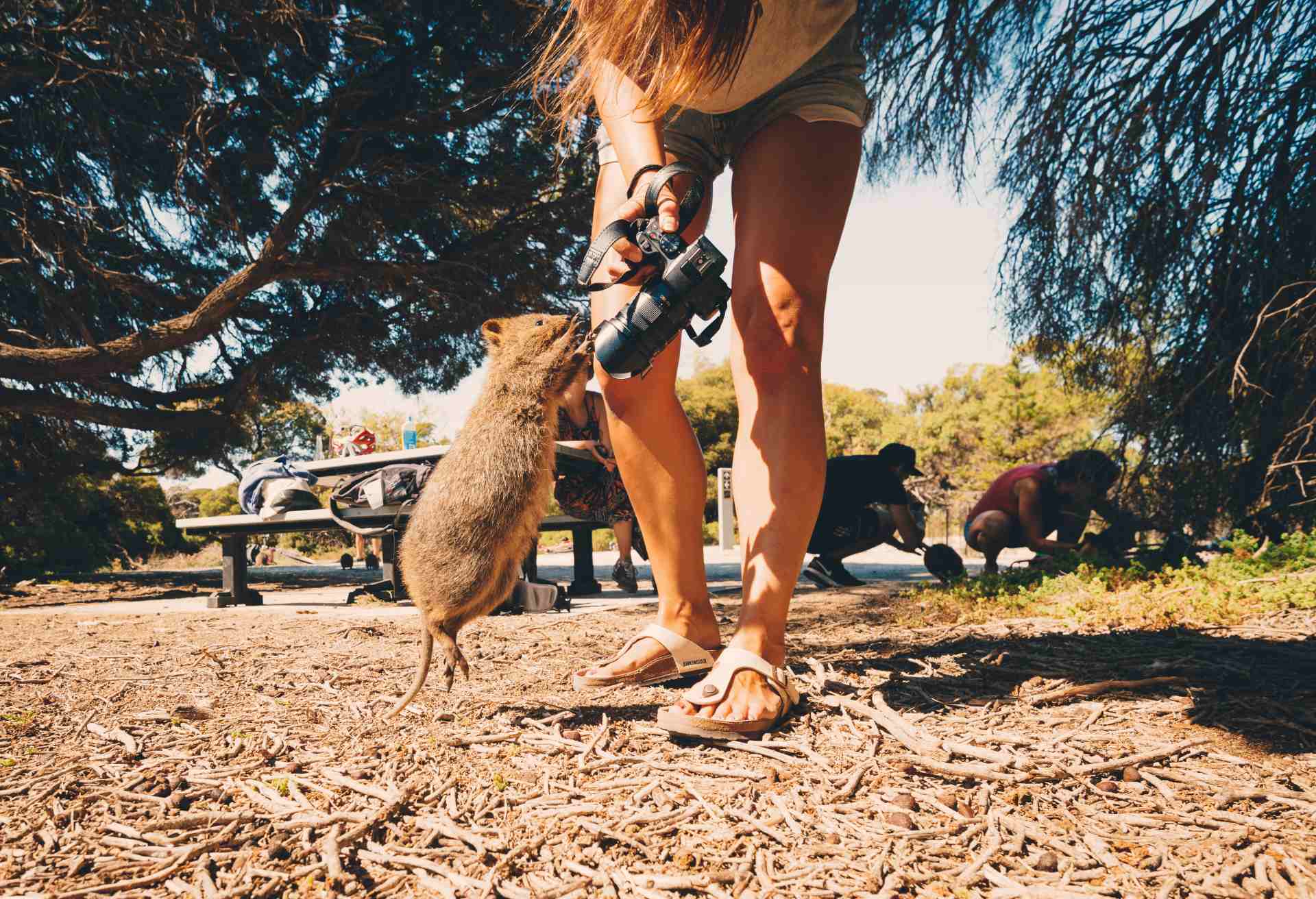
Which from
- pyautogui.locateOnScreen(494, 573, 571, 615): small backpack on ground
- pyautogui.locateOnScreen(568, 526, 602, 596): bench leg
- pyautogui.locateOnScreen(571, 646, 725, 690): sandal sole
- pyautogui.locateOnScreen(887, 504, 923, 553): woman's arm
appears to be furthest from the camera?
pyautogui.locateOnScreen(887, 504, 923, 553): woman's arm

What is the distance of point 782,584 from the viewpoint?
1.77m

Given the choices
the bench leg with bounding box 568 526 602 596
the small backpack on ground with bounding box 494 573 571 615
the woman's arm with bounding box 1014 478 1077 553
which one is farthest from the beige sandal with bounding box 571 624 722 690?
the woman's arm with bounding box 1014 478 1077 553

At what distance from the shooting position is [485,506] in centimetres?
202

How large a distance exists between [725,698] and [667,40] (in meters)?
1.37

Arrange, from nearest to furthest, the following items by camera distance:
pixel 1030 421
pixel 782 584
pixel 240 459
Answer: pixel 782 584
pixel 240 459
pixel 1030 421

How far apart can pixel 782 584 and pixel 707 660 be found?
0.39 m

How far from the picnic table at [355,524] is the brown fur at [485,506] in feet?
7.19

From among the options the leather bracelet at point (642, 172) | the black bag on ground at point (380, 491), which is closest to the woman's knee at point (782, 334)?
the leather bracelet at point (642, 172)

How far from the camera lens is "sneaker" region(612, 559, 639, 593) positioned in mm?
6039

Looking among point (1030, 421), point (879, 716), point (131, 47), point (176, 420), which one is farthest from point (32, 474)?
point (1030, 421)

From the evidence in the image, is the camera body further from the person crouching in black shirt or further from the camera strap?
the person crouching in black shirt

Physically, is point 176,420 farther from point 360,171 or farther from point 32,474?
point 360,171

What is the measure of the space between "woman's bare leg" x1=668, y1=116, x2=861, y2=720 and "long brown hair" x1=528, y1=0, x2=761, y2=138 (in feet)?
0.94

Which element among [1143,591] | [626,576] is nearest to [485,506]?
[1143,591]
